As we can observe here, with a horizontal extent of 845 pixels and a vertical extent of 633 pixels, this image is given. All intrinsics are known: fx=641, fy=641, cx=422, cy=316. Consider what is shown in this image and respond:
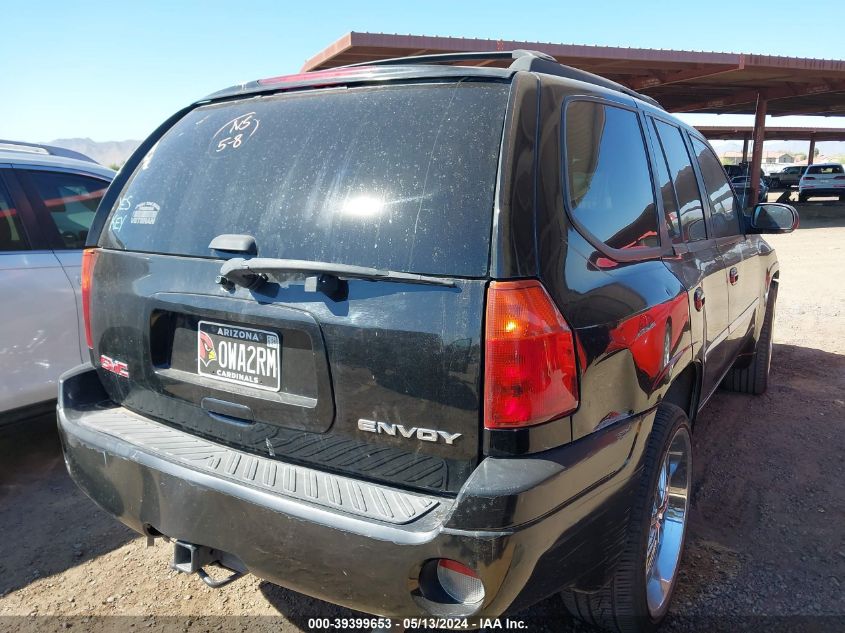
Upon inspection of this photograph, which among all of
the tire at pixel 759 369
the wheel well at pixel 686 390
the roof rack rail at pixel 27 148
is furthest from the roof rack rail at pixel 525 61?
the tire at pixel 759 369

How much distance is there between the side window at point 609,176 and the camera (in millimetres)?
1976

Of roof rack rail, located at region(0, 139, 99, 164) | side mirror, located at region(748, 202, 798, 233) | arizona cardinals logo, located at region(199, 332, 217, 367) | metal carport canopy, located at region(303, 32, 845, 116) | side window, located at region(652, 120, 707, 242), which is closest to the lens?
arizona cardinals logo, located at region(199, 332, 217, 367)

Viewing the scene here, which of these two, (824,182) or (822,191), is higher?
(824,182)

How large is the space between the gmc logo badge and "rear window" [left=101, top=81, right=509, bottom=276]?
1.40ft

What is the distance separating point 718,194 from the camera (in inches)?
147

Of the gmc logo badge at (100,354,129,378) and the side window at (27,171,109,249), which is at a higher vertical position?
the side window at (27,171,109,249)

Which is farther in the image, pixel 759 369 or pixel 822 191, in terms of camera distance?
pixel 822 191

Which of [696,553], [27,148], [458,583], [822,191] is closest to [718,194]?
[696,553]

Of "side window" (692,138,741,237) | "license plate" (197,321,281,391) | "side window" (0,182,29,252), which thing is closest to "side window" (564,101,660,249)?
"license plate" (197,321,281,391)

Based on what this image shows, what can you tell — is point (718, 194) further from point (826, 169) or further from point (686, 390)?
point (826, 169)

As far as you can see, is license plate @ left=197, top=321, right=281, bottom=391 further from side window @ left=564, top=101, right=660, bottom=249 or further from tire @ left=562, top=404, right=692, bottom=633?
tire @ left=562, top=404, right=692, bottom=633

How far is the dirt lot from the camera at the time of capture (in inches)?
101

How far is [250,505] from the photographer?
6.05ft

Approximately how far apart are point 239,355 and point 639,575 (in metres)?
1.54
